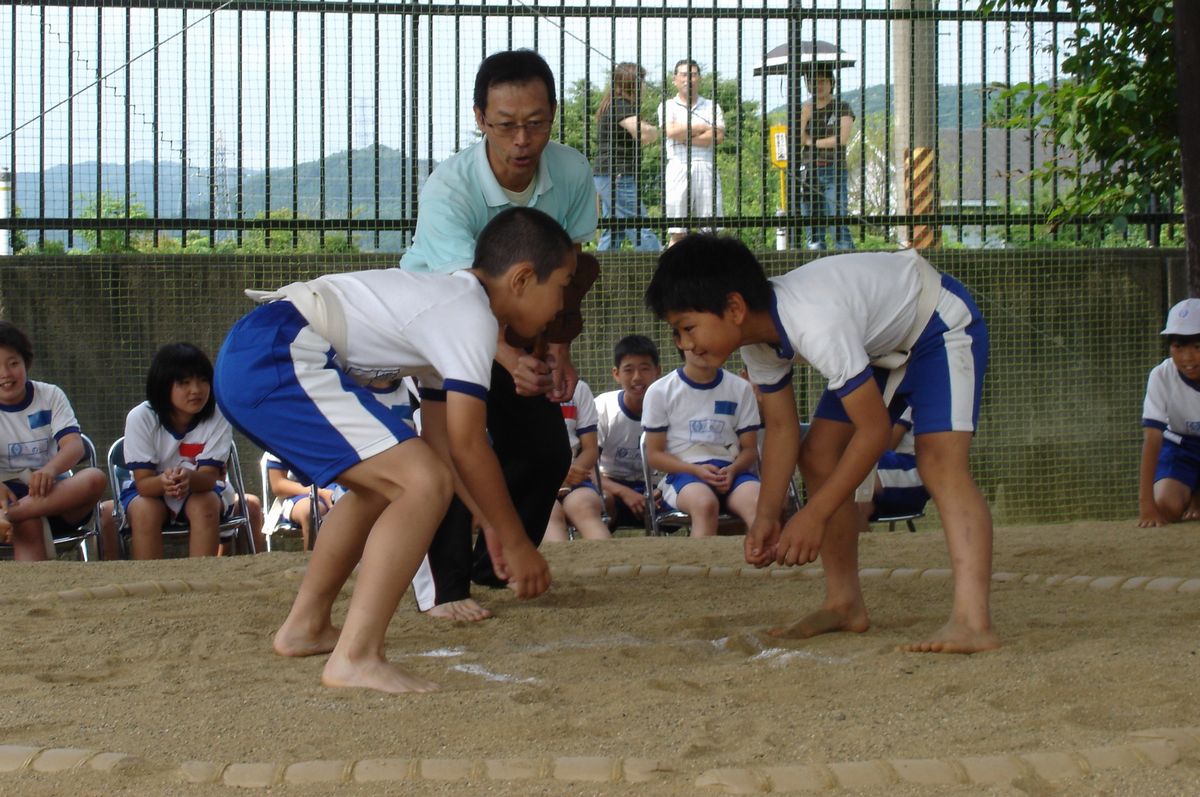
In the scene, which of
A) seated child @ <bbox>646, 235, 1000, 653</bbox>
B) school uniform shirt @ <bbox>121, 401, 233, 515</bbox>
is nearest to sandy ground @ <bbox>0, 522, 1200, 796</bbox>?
seated child @ <bbox>646, 235, 1000, 653</bbox>

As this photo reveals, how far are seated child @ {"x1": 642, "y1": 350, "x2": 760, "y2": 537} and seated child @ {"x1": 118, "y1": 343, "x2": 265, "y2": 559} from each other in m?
1.88

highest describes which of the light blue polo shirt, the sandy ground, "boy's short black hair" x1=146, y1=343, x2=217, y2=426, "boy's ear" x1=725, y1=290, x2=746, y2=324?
the light blue polo shirt

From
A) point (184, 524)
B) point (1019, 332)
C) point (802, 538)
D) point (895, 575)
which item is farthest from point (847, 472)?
point (1019, 332)

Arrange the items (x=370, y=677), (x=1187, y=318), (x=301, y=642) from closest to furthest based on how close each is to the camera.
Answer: (x=370, y=677) < (x=301, y=642) < (x=1187, y=318)

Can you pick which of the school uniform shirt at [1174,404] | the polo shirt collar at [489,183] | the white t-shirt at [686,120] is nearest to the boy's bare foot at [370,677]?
the polo shirt collar at [489,183]

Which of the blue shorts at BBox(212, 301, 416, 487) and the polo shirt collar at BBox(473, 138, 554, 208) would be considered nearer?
the blue shorts at BBox(212, 301, 416, 487)

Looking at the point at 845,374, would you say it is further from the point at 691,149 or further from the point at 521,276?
the point at 691,149

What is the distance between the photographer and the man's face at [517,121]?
3.59 metres

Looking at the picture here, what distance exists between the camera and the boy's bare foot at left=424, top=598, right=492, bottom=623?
3830 mm

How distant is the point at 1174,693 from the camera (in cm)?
258

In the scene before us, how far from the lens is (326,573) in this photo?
334 centimetres

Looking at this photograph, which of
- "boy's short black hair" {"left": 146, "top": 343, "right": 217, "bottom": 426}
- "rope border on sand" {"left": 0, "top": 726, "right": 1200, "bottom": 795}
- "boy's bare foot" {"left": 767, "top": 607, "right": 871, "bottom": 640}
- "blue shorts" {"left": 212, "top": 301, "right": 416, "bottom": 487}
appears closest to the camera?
"rope border on sand" {"left": 0, "top": 726, "right": 1200, "bottom": 795}

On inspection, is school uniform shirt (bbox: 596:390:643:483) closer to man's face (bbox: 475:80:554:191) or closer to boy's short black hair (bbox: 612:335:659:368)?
boy's short black hair (bbox: 612:335:659:368)

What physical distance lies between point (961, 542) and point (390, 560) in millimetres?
1352
